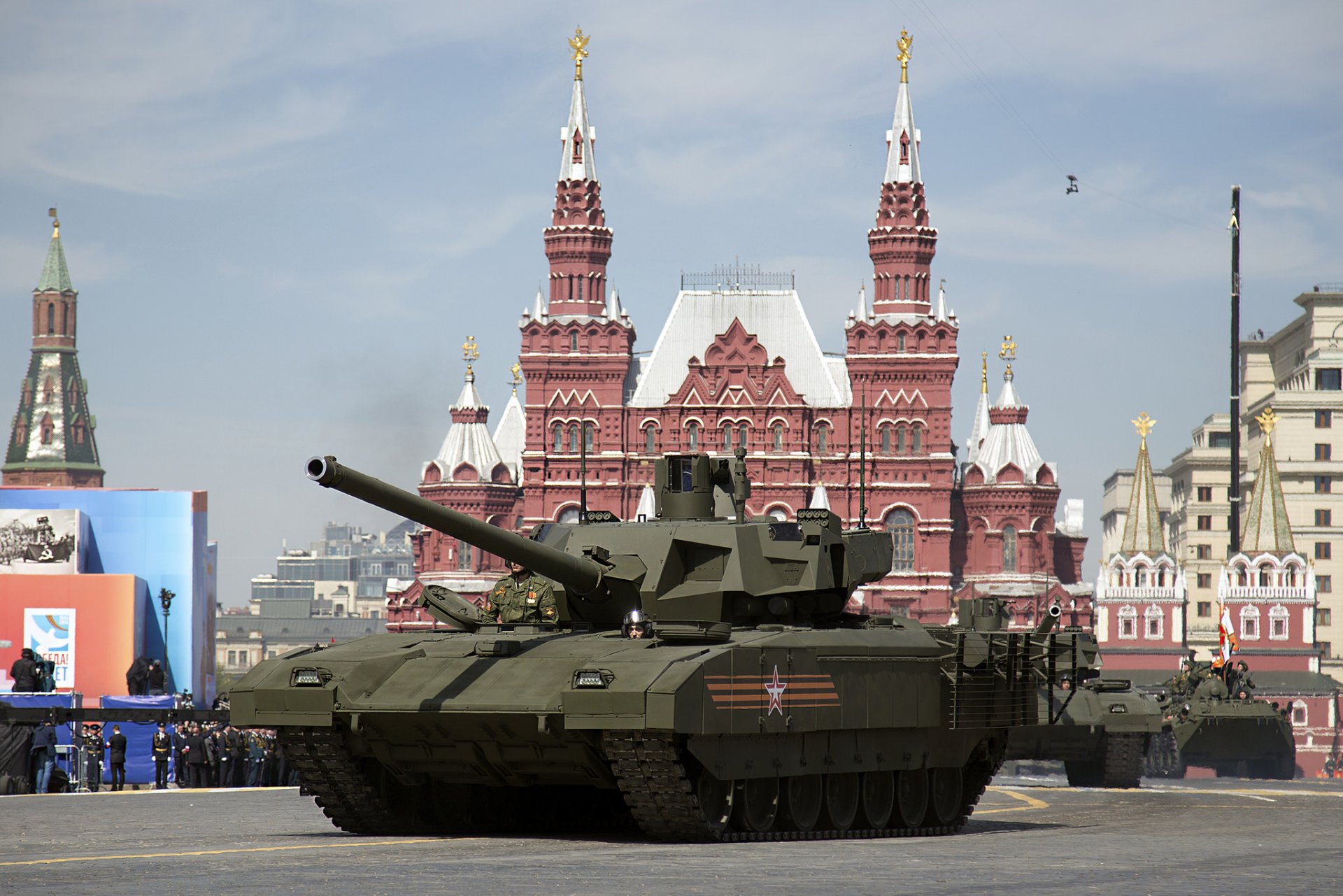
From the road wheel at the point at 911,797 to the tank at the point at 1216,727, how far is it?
2506cm

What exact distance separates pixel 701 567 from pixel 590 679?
3.30 meters

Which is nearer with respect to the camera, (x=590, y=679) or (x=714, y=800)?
(x=590, y=679)

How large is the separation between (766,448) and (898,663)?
73.8 m

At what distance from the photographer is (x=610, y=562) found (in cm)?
1870

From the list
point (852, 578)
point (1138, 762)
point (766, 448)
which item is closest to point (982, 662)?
point (852, 578)

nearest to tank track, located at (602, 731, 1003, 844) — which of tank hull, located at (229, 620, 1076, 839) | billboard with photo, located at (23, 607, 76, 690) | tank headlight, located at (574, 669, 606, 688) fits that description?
tank hull, located at (229, 620, 1076, 839)

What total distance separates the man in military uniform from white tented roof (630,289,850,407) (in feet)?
245

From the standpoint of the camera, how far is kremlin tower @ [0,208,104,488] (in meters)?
166

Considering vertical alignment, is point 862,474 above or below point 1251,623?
above

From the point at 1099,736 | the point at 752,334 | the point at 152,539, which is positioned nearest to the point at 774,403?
the point at 752,334

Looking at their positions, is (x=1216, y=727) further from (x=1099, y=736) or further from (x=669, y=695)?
(x=669, y=695)

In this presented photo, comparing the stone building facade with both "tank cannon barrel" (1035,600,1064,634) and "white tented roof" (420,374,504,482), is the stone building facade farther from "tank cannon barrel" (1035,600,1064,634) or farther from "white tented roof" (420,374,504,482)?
"tank cannon barrel" (1035,600,1064,634)

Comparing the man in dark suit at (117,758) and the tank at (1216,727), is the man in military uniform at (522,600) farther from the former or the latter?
the tank at (1216,727)

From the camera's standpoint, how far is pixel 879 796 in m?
18.9
